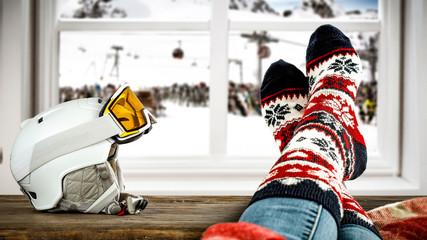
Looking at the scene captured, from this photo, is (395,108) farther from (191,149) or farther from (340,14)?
(191,149)

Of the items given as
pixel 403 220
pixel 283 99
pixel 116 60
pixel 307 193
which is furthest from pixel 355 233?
pixel 116 60

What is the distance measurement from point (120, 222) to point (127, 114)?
20 centimetres

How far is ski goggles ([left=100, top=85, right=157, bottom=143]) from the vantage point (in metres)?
0.76

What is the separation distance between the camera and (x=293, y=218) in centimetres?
47

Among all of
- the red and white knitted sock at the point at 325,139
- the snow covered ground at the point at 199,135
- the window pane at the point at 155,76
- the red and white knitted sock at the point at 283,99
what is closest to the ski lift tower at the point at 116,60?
the window pane at the point at 155,76

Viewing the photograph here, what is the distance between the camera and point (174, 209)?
826mm

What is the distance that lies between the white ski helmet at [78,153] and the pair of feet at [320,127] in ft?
1.04

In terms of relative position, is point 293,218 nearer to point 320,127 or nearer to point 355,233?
point 355,233

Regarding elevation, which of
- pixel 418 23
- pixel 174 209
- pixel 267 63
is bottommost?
pixel 174 209

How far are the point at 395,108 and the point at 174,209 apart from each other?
40.7 inches

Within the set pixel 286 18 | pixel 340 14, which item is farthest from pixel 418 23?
pixel 286 18

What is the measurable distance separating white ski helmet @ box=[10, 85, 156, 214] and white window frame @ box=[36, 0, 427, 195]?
65 centimetres

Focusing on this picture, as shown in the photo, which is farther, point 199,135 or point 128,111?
point 199,135

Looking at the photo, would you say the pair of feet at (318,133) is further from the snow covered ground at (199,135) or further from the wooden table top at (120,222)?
the snow covered ground at (199,135)
